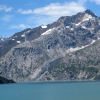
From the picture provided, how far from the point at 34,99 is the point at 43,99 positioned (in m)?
3.94

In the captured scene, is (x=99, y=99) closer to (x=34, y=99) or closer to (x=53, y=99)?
A: (x=53, y=99)

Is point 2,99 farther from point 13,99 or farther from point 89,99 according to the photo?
point 89,99

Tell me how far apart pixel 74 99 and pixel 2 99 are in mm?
33616

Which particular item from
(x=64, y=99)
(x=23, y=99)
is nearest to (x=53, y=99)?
(x=64, y=99)

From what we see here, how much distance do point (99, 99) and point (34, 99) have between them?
2937 centimetres

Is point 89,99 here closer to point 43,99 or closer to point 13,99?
point 43,99

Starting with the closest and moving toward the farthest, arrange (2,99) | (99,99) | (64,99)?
(99,99)
(64,99)
(2,99)

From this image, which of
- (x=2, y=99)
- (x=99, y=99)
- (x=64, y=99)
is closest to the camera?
(x=99, y=99)

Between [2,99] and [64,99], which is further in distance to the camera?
[2,99]

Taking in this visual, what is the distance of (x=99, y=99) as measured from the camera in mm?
122625

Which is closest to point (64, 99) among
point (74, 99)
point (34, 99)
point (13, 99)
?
point (74, 99)

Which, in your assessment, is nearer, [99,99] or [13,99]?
[99,99]

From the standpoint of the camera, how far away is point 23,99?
13650 centimetres

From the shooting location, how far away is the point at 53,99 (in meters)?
132
